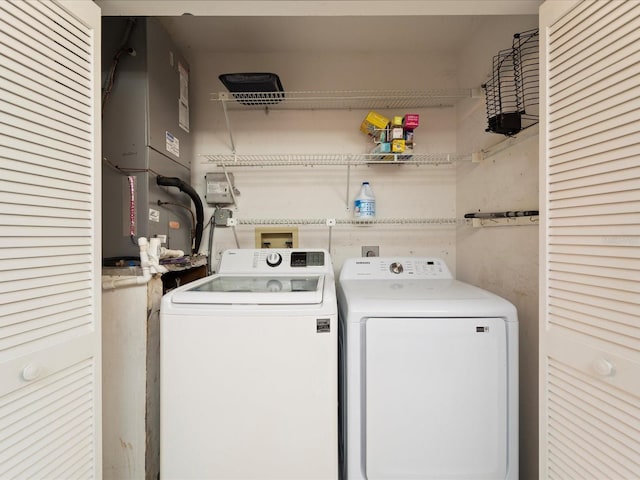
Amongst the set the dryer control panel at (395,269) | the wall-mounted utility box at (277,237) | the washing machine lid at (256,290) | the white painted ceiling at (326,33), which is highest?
the white painted ceiling at (326,33)

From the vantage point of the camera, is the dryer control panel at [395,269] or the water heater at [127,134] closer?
the water heater at [127,134]

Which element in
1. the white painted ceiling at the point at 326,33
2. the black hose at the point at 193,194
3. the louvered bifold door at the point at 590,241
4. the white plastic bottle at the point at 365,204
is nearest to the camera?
the louvered bifold door at the point at 590,241

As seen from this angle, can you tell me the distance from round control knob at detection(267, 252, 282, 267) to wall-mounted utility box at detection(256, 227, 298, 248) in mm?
266

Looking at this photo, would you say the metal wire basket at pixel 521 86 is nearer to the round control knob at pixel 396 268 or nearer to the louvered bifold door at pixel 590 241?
the louvered bifold door at pixel 590 241

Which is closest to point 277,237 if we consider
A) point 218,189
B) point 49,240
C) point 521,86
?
point 218,189

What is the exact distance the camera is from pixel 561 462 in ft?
2.91

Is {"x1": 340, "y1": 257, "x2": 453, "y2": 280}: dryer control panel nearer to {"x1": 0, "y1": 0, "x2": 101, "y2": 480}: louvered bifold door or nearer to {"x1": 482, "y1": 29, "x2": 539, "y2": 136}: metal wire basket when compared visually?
{"x1": 482, "y1": 29, "x2": 539, "y2": 136}: metal wire basket

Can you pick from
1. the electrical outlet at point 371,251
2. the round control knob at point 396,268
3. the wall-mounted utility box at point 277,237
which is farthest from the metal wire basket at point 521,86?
the wall-mounted utility box at point 277,237

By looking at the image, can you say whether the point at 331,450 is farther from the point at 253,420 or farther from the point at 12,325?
the point at 12,325

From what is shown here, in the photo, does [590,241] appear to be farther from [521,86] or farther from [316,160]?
[316,160]

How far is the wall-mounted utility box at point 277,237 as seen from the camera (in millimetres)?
2102

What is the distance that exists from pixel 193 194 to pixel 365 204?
3.65 ft

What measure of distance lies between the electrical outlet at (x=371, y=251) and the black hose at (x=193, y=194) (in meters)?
1.16

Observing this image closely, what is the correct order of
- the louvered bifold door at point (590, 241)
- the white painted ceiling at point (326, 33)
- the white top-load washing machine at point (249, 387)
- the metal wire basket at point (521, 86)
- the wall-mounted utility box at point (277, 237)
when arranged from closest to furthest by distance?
the louvered bifold door at point (590, 241) < the white top-load washing machine at point (249, 387) < the metal wire basket at point (521, 86) < the white painted ceiling at point (326, 33) < the wall-mounted utility box at point (277, 237)
